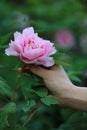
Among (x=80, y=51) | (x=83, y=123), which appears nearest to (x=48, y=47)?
(x=83, y=123)

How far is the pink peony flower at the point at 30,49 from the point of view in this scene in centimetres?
159

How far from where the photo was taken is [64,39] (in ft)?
13.6

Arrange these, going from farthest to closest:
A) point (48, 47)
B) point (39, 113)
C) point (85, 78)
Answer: point (85, 78) < point (39, 113) < point (48, 47)

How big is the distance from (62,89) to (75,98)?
0.18 ft

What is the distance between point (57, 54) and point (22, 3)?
3551 mm

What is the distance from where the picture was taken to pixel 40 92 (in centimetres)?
167

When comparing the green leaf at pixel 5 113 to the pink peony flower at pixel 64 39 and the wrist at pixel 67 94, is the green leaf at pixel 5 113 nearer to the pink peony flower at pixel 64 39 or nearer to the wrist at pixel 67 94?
the wrist at pixel 67 94

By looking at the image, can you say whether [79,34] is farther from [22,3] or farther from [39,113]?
[39,113]

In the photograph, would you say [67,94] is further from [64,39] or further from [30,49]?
[64,39]

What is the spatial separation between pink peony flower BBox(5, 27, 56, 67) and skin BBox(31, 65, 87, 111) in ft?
0.14

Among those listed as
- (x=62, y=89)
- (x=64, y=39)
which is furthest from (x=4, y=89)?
(x=64, y=39)

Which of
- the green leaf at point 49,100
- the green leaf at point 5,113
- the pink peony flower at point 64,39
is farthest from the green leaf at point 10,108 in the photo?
the pink peony flower at point 64,39

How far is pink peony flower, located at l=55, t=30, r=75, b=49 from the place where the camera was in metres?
4.13

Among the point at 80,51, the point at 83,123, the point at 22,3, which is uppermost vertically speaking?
the point at 22,3
